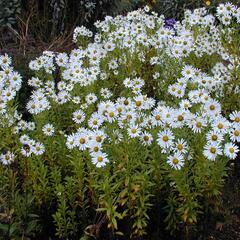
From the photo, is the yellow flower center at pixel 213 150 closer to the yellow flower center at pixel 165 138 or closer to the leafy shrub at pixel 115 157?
the leafy shrub at pixel 115 157

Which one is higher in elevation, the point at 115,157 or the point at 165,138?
the point at 165,138

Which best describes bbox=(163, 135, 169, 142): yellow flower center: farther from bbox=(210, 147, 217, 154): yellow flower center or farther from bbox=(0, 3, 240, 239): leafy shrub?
bbox=(210, 147, 217, 154): yellow flower center

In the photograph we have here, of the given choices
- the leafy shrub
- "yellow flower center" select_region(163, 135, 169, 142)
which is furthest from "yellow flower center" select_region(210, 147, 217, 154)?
"yellow flower center" select_region(163, 135, 169, 142)

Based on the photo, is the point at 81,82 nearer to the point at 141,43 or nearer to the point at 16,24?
the point at 141,43

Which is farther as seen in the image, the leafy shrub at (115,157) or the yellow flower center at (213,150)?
the leafy shrub at (115,157)

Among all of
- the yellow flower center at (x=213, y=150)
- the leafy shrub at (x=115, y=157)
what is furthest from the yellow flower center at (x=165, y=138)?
the yellow flower center at (x=213, y=150)

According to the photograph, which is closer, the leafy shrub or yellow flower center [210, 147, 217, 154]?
yellow flower center [210, 147, 217, 154]

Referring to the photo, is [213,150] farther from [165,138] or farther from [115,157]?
[115,157]

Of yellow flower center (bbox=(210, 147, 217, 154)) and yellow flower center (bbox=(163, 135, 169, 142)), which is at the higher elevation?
yellow flower center (bbox=(163, 135, 169, 142))

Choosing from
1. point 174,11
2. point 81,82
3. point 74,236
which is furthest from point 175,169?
point 174,11

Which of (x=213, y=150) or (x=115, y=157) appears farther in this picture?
(x=115, y=157)

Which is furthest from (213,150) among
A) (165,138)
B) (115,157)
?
(115,157)
